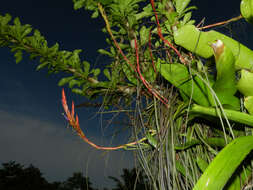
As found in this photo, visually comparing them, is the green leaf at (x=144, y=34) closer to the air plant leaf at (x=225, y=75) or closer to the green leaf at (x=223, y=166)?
the air plant leaf at (x=225, y=75)

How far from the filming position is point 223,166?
0.36 metres

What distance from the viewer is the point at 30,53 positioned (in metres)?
0.81

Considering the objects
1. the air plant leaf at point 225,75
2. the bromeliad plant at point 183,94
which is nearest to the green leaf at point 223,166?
the bromeliad plant at point 183,94

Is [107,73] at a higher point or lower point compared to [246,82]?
higher

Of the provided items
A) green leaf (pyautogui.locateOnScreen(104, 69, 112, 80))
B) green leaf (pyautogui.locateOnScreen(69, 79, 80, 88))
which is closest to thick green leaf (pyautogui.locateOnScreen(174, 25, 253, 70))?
green leaf (pyautogui.locateOnScreen(104, 69, 112, 80))

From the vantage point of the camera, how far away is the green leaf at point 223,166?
13.6 inches

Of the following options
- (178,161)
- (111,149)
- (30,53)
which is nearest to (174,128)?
(178,161)

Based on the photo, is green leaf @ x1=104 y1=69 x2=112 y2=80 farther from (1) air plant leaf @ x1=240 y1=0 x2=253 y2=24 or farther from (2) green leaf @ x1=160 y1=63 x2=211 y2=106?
(1) air plant leaf @ x1=240 y1=0 x2=253 y2=24

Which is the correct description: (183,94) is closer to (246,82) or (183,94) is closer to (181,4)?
(246,82)

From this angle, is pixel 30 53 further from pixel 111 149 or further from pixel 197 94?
pixel 197 94

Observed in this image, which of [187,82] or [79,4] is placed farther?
[79,4]

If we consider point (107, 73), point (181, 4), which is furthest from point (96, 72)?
point (181, 4)

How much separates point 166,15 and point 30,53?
20.7 inches

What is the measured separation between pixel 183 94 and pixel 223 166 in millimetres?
203
